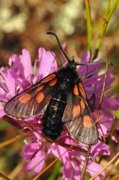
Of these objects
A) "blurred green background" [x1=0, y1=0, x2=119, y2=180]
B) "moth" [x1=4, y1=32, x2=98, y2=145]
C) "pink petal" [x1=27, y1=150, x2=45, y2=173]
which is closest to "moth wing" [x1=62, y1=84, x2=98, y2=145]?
"moth" [x1=4, y1=32, x2=98, y2=145]

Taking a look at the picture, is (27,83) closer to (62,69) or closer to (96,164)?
(62,69)

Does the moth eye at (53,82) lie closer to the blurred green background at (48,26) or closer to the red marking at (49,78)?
the red marking at (49,78)

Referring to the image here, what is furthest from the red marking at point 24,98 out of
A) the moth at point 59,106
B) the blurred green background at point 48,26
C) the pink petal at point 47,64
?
the blurred green background at point 48,26

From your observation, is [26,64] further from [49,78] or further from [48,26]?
[48,26]

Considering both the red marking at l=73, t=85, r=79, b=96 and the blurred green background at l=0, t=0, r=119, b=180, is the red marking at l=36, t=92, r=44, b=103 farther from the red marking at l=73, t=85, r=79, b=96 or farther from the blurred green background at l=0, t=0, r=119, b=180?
the blurred green background at l=0, t=0, r=119, b=180

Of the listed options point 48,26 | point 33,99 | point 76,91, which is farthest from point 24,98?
point 48,26

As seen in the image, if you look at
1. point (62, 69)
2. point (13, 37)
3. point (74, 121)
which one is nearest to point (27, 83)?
point (62, 69)
